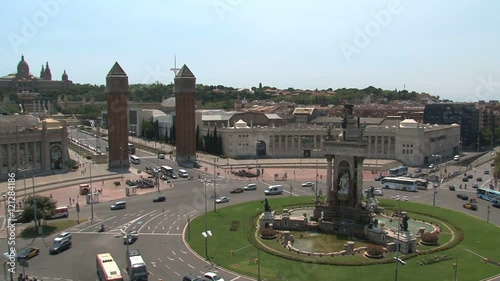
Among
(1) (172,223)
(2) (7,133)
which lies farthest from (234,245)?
(2) (7,133)

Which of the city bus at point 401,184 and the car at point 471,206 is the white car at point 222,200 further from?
the car at point 471,206

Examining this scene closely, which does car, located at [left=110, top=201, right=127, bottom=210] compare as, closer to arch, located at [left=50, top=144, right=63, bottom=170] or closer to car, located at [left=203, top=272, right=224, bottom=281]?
car, located at [left=203, top=272, right=224, bottom=281]

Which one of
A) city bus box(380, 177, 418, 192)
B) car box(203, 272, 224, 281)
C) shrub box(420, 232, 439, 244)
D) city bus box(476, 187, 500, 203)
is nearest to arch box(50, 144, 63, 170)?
city bus box(380, 177, 418, 192)

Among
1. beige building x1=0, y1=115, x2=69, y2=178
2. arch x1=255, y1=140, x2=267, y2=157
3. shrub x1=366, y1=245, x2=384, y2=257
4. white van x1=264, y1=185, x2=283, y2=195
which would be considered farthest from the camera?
arch x1=255, y1=140, x2=267, y2=157

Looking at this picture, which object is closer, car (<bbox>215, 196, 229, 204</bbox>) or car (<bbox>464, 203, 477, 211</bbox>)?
car (<bbox>464, 203, 477, 211</bbox>)

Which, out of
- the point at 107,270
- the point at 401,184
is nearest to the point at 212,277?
the point at 107,270

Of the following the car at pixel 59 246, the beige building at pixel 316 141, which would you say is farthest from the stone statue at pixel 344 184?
the beige building at pixel 316 141
